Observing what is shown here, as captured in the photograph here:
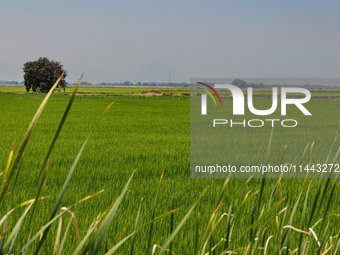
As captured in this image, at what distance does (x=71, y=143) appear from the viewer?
352 inches

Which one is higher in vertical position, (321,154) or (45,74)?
(45,74)

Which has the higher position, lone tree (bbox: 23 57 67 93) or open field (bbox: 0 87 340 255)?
lone tree (bbox: 23 57 67 93)

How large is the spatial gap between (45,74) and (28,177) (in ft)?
269

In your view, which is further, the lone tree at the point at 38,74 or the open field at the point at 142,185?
the lone tree at the point at 38,74

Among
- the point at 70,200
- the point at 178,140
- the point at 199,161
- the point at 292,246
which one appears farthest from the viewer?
the point at 178,140

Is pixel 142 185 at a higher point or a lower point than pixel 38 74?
lower

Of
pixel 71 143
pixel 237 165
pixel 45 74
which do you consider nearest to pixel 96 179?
pixel 237 165

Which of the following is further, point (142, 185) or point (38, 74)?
point (38, 74)

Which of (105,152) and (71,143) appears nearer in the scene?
(105,152)

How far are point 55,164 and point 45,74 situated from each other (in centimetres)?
8089

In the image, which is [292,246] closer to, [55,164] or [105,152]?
[55,164]

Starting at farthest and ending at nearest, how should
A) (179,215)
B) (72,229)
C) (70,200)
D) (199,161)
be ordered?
(199,161)
(70,200)
(179,215)
(72,229)

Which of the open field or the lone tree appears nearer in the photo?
the open field

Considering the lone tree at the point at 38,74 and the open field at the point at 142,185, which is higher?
the lone tree at the point at 38,74
